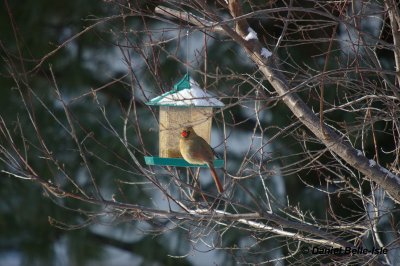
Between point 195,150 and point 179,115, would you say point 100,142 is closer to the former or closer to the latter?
Result: point 179,115

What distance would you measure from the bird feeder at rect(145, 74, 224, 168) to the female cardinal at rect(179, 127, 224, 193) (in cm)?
4

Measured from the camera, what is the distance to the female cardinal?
4000mm

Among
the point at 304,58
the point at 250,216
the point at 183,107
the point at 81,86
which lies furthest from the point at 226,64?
the point at 250,216

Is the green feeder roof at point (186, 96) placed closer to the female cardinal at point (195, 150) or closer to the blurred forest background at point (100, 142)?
the female cardinal at point (195, 150)

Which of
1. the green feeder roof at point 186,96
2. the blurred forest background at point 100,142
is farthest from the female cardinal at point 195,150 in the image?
the blurred forest background at point 100,142

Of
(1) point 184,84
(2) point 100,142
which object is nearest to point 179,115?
(1) point 184,84

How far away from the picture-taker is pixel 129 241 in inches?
328

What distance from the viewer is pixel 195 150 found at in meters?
4.01

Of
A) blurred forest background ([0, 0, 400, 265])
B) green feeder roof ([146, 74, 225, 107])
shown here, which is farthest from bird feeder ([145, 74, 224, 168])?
blurred forest background ([0, 0, 400, 265])

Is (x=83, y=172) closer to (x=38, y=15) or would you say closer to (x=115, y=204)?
(x=38, y=15)

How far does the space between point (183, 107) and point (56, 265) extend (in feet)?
14.4

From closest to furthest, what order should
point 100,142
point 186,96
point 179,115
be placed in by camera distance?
point 186,96 → point 179,115 → point 100,142

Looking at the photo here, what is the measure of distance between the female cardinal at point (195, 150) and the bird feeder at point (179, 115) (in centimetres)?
4

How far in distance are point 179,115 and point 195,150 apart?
0.43 meters
